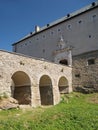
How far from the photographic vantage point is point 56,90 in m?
18.4

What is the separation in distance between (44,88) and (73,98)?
3.33 meters

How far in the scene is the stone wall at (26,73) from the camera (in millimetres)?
13258

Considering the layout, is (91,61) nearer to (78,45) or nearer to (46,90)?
(78,45)

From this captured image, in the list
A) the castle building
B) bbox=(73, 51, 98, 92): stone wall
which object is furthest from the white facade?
bbox=(73, 51, 98, 92): stone wall

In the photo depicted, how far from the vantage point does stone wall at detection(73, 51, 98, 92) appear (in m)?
19.7

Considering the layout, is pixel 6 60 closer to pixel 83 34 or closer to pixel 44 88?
pixel 44 88

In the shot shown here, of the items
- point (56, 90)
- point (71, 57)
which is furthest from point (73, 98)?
point (71, 57)

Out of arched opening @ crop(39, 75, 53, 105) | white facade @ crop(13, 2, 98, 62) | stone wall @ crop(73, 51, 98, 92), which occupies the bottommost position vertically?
arched opening @ crop(39, 75, 53, 105)

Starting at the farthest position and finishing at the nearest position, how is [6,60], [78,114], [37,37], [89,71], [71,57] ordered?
1. [37,37]
2. [71,57]
3. [89,71]
4. [6,60]
5. [78,114]

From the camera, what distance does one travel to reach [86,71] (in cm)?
2048

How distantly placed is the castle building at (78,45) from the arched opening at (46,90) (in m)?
4.14

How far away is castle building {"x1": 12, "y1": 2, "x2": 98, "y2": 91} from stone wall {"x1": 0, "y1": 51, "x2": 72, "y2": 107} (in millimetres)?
2763

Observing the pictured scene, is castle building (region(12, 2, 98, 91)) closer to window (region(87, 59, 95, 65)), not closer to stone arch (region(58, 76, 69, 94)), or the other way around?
window (region(87, 59, 95, 65))

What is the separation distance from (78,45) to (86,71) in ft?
11.2
